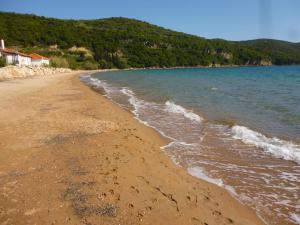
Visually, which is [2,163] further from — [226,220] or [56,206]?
[226,220]

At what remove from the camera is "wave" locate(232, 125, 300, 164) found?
314 inches

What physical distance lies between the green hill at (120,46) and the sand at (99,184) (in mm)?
70941

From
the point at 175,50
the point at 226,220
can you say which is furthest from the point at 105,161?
the point at 175,50

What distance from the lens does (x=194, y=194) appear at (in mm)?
5562

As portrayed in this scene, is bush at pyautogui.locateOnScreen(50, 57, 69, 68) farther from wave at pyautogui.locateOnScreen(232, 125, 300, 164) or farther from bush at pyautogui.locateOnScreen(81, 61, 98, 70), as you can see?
wave at pyautogui.locateOnScreen(232, 125, 300, 164)

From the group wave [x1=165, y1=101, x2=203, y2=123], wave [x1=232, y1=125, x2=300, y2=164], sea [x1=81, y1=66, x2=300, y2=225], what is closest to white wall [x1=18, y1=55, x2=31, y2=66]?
wave [x1=165, y1=101, x2=203, y2=123]

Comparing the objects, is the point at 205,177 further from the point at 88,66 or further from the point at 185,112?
the point at 88,66

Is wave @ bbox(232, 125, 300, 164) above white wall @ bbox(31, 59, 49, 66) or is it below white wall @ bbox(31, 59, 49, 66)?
above

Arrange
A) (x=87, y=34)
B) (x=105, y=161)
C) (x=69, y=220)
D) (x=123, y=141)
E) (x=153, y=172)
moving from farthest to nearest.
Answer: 1. (x=87, y=34)
2. (x=123, y=141)
3. (x=105, y=161)
4. (x=153, y=172)
5. (x=69, y=220)

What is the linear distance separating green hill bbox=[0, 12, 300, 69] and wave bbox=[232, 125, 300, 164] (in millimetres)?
70479

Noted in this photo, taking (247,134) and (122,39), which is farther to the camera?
(122,39)

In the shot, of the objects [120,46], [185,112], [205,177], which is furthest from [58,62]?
[205,177]

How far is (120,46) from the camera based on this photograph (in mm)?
120062

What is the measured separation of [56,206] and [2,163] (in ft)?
8.24
